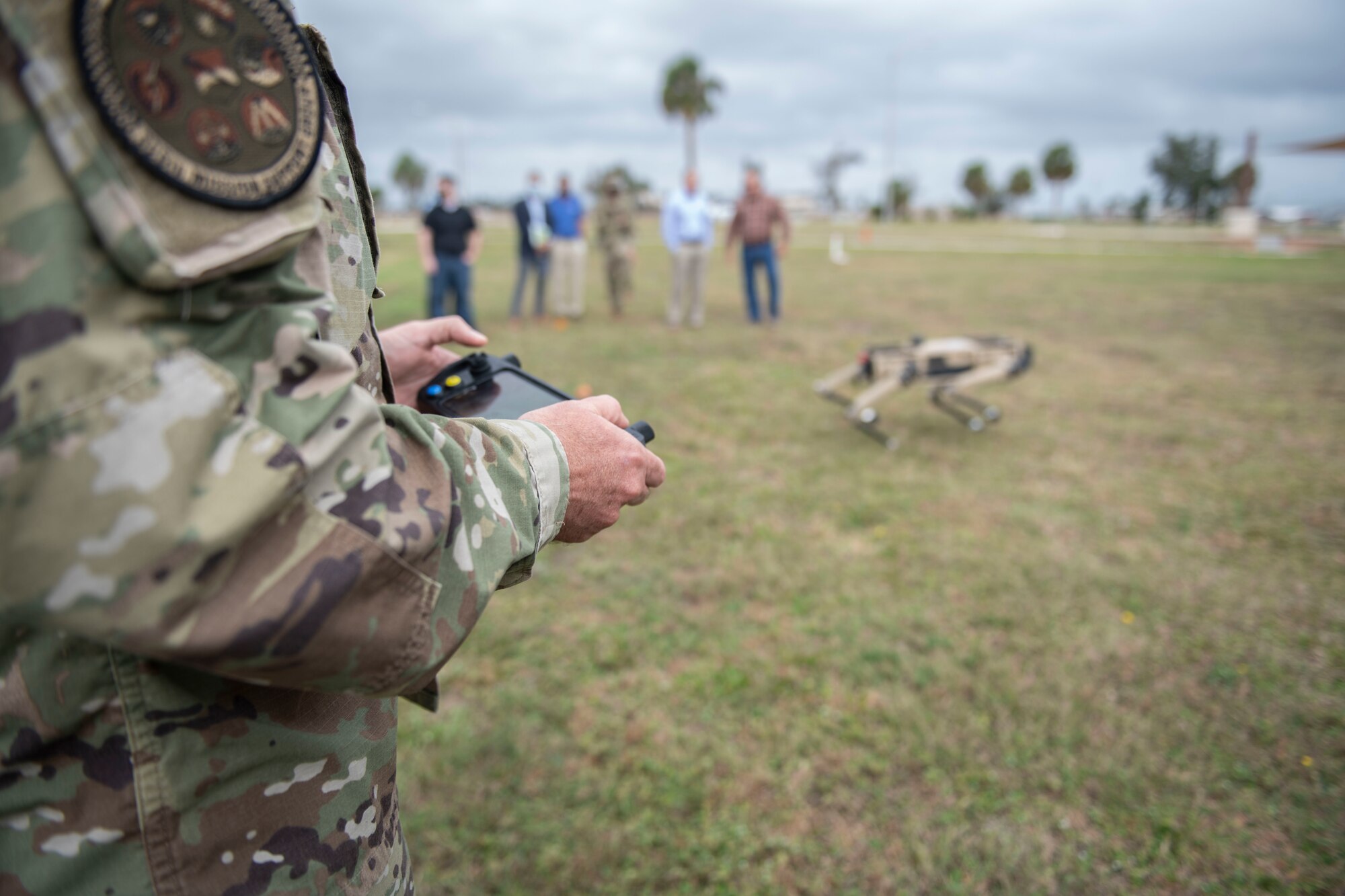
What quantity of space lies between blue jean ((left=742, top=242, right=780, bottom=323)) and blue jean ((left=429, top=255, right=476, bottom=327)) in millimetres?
4019

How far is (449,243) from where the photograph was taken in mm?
9609

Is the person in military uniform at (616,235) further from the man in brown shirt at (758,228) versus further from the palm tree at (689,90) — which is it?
the palm tree at (689,90)

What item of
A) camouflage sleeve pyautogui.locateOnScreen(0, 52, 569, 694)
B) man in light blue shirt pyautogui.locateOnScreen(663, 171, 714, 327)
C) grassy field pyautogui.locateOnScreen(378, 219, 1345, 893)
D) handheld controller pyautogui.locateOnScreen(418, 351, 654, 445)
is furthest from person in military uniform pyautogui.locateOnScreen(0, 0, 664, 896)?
man in light blue shirt pyautogui.locateOnScreen(663, 171, 714, 327)

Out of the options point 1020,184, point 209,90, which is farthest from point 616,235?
point 1020,184

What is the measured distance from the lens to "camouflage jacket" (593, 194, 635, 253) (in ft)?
39.1

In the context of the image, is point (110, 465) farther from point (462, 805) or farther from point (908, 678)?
point (908, 678)

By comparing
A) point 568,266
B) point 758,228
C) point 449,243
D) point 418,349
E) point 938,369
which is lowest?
point 938,369

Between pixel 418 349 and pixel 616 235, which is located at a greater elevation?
pixel 616 235

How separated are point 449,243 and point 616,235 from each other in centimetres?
320

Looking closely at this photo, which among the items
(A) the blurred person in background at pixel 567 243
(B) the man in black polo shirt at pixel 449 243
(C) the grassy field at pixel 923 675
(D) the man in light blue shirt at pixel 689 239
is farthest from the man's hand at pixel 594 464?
(A) the blurred person in background at pixel 567 243

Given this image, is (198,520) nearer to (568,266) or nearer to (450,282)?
(450,282)

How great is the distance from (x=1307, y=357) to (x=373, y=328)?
11.5 m

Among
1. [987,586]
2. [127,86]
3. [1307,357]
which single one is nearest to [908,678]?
[987,586]

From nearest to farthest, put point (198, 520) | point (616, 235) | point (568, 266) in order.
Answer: point (198, 520) < point (568, 266) < point (616, 235)
